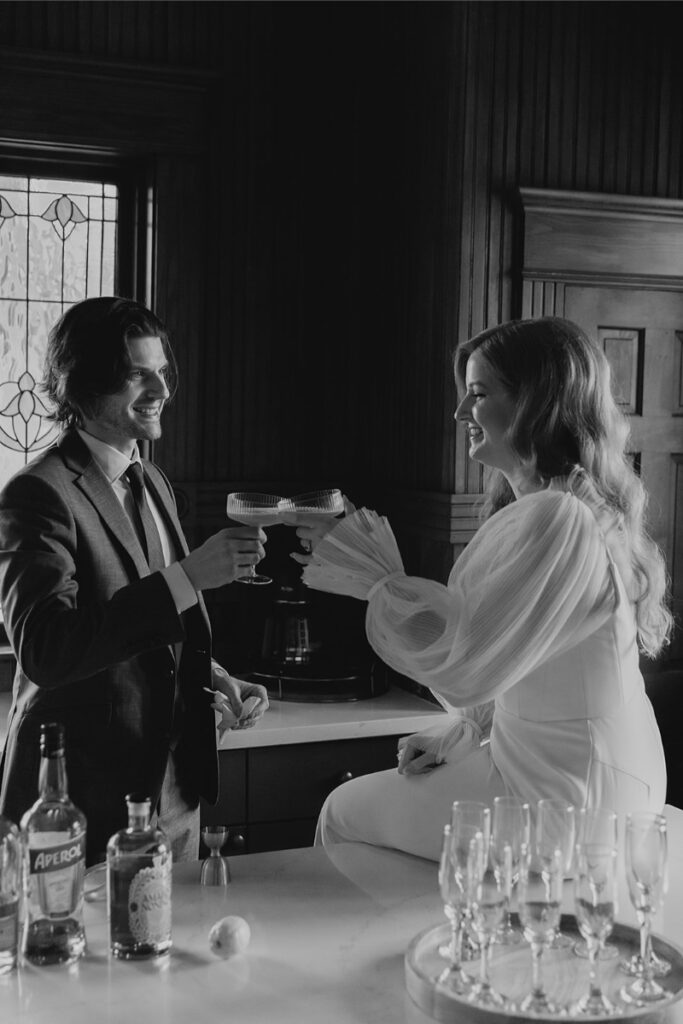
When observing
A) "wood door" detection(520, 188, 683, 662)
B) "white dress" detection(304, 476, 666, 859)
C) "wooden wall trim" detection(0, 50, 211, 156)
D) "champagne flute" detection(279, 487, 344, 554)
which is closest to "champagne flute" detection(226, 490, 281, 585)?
"champagne flute" detection(279, 487, 344, 554)

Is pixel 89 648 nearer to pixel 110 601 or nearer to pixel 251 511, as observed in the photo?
pixel 110 601

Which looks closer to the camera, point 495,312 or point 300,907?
point 300,907

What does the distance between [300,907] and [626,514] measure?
0.88m

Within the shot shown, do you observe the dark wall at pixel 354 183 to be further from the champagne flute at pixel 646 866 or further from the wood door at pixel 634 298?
the champagne flute at pixel 646 866

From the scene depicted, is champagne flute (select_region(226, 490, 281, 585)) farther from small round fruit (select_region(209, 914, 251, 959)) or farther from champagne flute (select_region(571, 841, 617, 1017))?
champagne flute (select_region(571, 841, 617, 1017))

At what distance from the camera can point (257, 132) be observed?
3.60 m

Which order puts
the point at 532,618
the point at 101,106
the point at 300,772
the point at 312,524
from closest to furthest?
the point at 532,618
the point at 312,524
the point at 300,772
the point at 101,106

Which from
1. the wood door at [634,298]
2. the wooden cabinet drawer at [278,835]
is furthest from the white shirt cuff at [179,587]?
the wood door at [634,298]

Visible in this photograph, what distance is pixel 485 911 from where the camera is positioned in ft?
4.50

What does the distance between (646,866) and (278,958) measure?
493mm

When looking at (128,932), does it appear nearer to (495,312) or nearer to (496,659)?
(496,659)

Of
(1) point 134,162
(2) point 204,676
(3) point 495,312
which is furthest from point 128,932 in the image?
(1) point 134,162

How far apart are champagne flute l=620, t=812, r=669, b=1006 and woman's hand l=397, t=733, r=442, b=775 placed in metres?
0.74

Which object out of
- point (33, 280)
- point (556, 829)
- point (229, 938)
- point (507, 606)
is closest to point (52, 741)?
point (229, 938)
